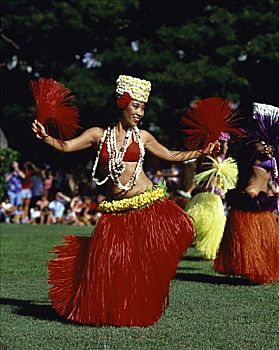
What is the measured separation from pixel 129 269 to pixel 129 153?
0.77m

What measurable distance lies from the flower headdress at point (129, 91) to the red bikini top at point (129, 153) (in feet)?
0.86

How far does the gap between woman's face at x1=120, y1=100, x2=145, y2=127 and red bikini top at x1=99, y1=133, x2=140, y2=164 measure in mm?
131

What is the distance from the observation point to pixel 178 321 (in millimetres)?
5863

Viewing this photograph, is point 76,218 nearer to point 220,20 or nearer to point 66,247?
point 220,20

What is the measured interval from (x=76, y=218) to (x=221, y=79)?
4741 millimetres

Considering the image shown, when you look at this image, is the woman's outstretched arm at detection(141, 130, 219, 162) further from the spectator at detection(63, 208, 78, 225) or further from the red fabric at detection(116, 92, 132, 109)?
the spectator at detection(63, 208, 78, 225)

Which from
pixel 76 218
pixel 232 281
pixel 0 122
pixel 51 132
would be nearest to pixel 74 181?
pixel 0 122

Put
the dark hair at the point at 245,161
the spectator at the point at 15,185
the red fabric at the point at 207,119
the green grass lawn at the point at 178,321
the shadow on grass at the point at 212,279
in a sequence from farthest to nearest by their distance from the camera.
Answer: the spectator at the point at 15,185, the shadow on grass at the point at 212,279, the dark hair at the point at 245,161, the red fabric at the point at 207,119, the green grass lawn at the point at 178,321

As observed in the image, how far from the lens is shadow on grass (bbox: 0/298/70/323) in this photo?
6.06 m

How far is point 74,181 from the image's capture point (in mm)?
23562

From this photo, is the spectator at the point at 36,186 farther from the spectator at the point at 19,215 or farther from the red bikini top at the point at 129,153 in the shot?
the red bikini top at the point at 129,153

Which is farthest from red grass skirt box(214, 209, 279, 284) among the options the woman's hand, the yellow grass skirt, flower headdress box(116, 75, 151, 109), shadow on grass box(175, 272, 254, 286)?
the woman's hand

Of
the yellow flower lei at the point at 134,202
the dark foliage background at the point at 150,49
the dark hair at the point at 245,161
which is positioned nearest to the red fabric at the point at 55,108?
the yellow flower lei at the point at 134,202

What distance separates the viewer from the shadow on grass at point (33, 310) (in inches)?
238
